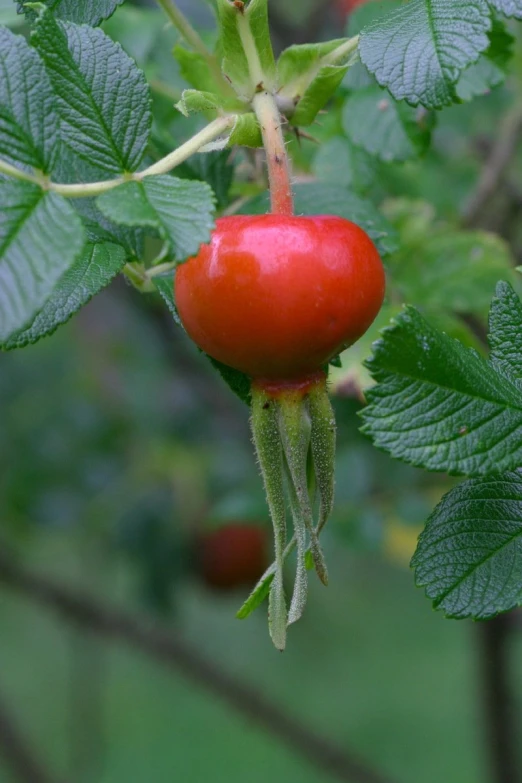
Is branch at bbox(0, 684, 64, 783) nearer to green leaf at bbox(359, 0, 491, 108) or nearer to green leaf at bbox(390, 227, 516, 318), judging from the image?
green leaf at bbox(390, 227, 516, 318)

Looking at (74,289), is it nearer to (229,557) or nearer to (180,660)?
(180,660)

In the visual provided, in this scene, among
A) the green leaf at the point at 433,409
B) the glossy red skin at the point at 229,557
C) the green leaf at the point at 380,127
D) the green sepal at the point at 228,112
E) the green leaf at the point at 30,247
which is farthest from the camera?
the glossy red skin at the point at 229,557

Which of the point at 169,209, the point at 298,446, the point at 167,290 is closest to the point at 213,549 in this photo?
the point at 167,290

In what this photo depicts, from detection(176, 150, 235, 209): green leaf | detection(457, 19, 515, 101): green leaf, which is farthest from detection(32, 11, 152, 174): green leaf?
detection(457, 19, 515, 101): green leaf

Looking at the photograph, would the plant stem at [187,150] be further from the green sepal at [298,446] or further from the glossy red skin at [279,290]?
the green sepal at [298,446]

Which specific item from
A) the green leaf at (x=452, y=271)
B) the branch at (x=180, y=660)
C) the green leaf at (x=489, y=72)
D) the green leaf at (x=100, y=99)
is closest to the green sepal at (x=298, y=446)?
the green leaf at (x=100, y=99)
